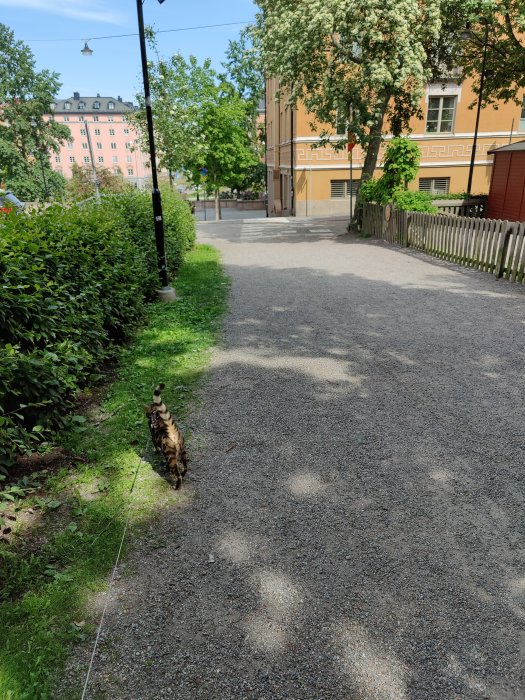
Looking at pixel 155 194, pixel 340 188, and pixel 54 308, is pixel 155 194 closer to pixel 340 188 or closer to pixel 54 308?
pixel 54 308

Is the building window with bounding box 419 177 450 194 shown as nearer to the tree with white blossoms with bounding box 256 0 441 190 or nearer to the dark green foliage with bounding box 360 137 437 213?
the tree with white blossoms with bounding box 256 0 441 190

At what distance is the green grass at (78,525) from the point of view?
256cm

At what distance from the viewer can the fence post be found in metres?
10.8

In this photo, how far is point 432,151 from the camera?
30281 mm

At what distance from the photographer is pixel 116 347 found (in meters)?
6.78

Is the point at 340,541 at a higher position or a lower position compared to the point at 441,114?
lower

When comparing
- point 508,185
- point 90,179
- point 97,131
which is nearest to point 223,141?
point 90,179

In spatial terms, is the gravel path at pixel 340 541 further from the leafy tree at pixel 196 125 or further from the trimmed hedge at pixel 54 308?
the leafy tree at pixel 196 125

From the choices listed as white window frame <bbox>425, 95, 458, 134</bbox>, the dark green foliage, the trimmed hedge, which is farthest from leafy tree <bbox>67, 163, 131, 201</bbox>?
the trimmed hedge

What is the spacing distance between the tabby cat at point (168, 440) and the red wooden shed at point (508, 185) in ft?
63.9

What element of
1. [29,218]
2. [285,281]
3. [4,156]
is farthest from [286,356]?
[4,156]

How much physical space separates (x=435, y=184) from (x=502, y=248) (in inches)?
903

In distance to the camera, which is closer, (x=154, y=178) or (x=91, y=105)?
(x=154, y=178)

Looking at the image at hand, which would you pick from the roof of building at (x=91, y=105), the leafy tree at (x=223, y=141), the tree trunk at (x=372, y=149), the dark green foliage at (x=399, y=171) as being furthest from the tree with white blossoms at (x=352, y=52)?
the roof of building at (x=91, y=105)
